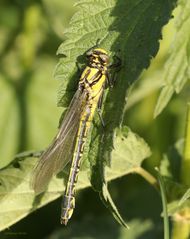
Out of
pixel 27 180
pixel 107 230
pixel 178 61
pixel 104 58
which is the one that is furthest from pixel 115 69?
pixel 107 230

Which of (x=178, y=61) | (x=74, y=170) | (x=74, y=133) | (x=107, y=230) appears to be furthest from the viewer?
(x=107, y=230)

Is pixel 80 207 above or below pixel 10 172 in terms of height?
below

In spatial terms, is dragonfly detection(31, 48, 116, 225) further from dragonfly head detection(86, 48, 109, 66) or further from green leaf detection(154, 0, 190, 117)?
green leaf detection(154, 0, 190, 117)

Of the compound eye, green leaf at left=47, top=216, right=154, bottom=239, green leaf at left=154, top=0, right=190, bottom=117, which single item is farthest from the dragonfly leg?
green leaf at left=47, top=216, right=154, bottom=239

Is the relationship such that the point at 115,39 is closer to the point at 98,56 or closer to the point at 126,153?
the point at 98,56

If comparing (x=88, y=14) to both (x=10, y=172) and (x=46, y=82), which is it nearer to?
(x=10, y=172)

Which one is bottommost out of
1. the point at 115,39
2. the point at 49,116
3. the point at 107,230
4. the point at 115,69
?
the point at 107,230

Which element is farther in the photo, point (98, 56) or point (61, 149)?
point (61, 149)

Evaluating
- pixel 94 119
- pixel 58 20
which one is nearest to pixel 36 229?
pixel 58 20
